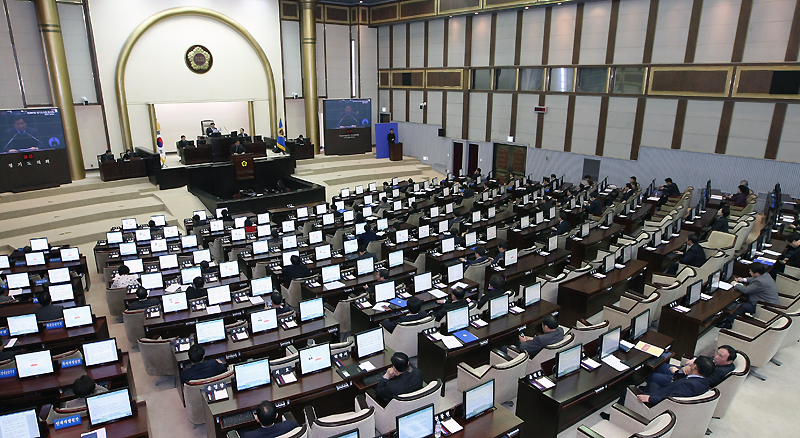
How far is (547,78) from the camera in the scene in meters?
18.3

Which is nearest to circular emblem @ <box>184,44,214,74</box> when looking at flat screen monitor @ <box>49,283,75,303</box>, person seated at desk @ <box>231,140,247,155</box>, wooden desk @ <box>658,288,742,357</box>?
person seated at desk @ <box>231,140,247,155</box>

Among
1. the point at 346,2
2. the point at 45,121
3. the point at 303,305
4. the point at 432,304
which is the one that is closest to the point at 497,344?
the point at 432,304

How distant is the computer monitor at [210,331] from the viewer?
640 cm

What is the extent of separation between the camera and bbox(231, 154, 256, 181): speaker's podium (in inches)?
717

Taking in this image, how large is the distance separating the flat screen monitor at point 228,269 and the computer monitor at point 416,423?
18.4ft

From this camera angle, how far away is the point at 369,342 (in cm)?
611

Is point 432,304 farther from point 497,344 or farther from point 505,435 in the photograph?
point 505,435

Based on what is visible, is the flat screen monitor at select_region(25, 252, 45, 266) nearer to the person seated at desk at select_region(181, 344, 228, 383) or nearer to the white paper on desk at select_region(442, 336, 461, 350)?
the person seated at desk at select_region(181, 344, 228, 383)

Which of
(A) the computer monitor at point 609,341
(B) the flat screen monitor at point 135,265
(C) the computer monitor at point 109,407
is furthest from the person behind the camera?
(B) the flat screen monitor at point 135,265

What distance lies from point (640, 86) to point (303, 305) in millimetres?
13916

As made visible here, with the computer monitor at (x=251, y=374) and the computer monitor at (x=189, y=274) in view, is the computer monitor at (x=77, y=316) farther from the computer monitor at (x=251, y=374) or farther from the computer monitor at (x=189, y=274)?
the computer monitor at (x=251, y=374)

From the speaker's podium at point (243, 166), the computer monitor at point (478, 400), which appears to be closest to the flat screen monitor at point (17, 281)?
the computer monitor at point (478, 400)

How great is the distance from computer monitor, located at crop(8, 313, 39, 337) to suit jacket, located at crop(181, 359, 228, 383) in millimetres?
2938

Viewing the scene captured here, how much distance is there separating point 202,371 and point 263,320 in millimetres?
1262
